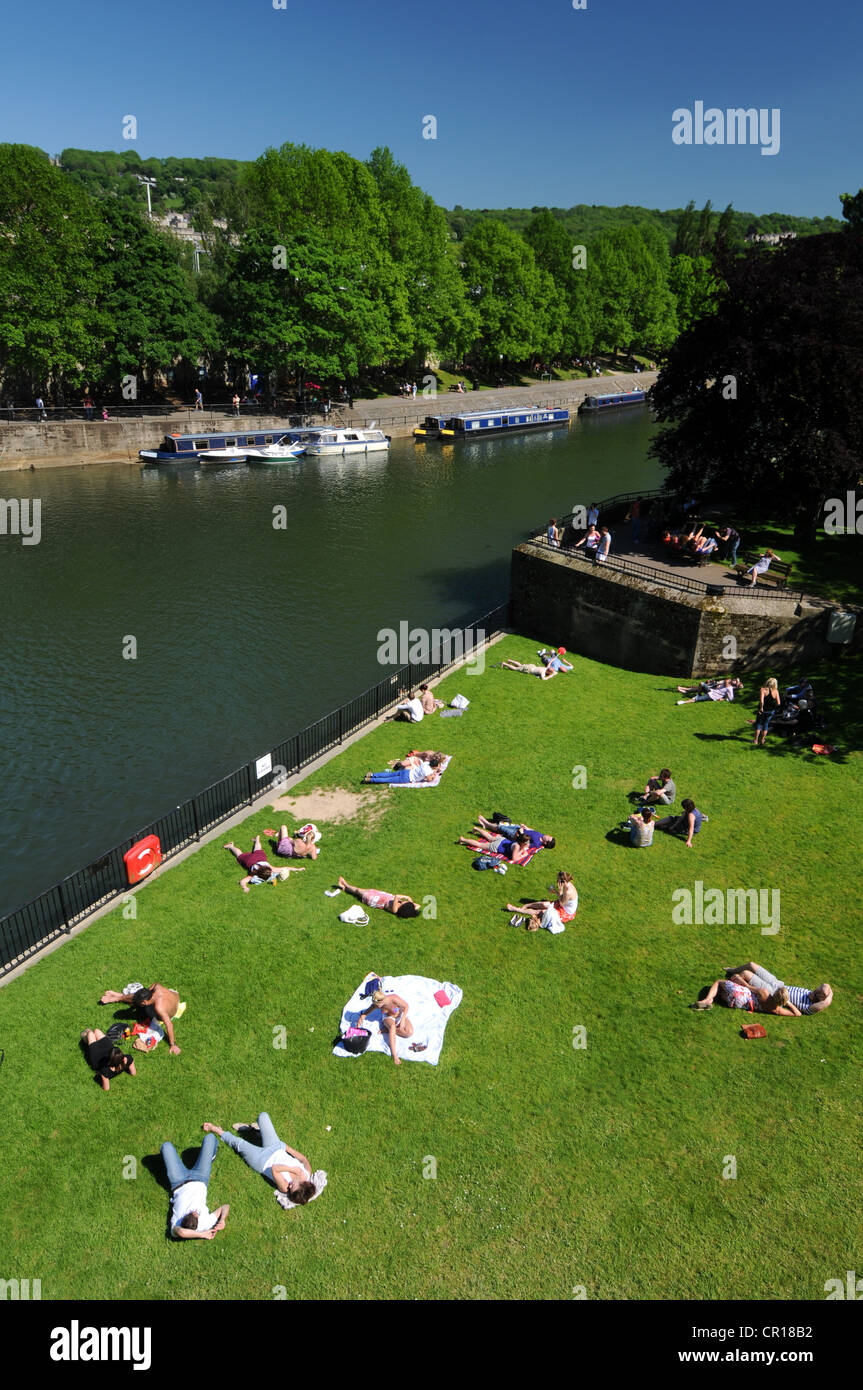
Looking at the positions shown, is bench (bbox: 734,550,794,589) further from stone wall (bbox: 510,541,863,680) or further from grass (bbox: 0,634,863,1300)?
grass (bbox: 0,634,863,1300)

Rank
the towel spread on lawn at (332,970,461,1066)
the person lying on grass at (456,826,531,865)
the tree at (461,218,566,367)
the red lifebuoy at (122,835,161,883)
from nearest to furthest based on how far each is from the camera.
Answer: the towel spread on lawn at (332,970,461,1066) → the red lifebuoy at (122,835,161,883) → the person lying on grass at (456,826,531,865) → the tree at (461,218,566,367)

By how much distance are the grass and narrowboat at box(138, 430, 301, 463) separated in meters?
46.8

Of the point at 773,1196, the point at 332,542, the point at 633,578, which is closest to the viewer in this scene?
→ the point at 773,1196

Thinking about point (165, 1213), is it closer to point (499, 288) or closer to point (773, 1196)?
point (773, 1196)

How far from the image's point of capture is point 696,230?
146250mm

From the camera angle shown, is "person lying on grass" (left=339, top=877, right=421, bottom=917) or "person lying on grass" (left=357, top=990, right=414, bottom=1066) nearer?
"person lying on grass" (left=357, top=990, right=414, bottom=1066)

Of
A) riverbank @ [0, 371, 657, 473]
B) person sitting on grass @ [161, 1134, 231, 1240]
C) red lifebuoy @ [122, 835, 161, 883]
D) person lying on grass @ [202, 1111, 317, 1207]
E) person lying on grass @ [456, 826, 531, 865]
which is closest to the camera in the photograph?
person sitting on grass @ [161, 1134, 231, 1240]

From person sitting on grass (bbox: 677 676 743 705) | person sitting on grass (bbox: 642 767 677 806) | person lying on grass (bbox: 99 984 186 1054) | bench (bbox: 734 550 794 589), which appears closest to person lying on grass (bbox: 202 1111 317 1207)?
person lying on grass (bbox: 99 984 186 1054)

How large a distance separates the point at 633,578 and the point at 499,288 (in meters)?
72.5

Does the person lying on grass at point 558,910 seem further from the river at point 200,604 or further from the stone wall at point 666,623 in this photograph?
the stone wall at point 666,623

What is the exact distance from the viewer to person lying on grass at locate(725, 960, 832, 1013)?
11859 mm

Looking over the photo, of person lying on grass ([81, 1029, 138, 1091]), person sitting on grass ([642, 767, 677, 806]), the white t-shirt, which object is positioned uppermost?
person sitting on grass ([642, 767, 677, 806])

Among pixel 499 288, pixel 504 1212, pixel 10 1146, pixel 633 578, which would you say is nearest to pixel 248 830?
pixel 10 1146

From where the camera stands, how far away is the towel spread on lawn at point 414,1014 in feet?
38.2
